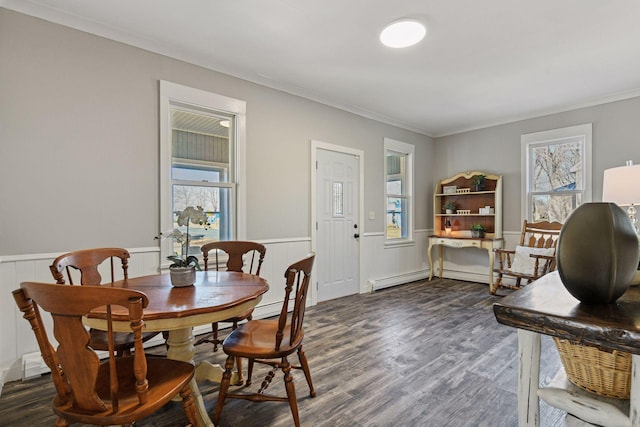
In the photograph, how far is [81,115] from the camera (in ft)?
8.26

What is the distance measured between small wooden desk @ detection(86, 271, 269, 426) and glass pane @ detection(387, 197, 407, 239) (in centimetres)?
353

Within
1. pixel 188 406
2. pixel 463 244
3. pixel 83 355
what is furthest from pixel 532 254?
pixel 83 355

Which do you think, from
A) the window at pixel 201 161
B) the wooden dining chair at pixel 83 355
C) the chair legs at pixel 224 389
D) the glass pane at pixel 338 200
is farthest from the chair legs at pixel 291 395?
the glass pane at pixel 338 200

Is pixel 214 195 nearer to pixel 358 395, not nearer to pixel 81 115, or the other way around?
pixel 81 115

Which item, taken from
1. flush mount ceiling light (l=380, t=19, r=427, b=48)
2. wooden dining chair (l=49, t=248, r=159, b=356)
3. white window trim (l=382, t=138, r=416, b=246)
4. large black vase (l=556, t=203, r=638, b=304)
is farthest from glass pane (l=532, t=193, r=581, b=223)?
wooden dining chair (l=49, t=248, r=159, b=356)

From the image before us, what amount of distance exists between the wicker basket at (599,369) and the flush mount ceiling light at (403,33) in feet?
7.92

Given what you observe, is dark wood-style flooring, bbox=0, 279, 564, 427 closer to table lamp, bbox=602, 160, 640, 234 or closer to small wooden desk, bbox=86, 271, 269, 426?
small wooden desk, bbox=86, 271, 269, 426

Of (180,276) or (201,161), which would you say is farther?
(201,161)

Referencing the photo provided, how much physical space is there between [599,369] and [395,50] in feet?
9.25

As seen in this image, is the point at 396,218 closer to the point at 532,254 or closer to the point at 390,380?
the point at 532,254

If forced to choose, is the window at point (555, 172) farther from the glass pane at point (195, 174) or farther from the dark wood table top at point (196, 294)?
the dark wood table top at point (196, 294)

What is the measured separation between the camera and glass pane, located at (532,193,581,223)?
452 centimetres

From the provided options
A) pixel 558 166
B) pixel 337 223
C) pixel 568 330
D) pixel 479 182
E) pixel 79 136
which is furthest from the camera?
pixel 479 182

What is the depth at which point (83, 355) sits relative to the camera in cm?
110
